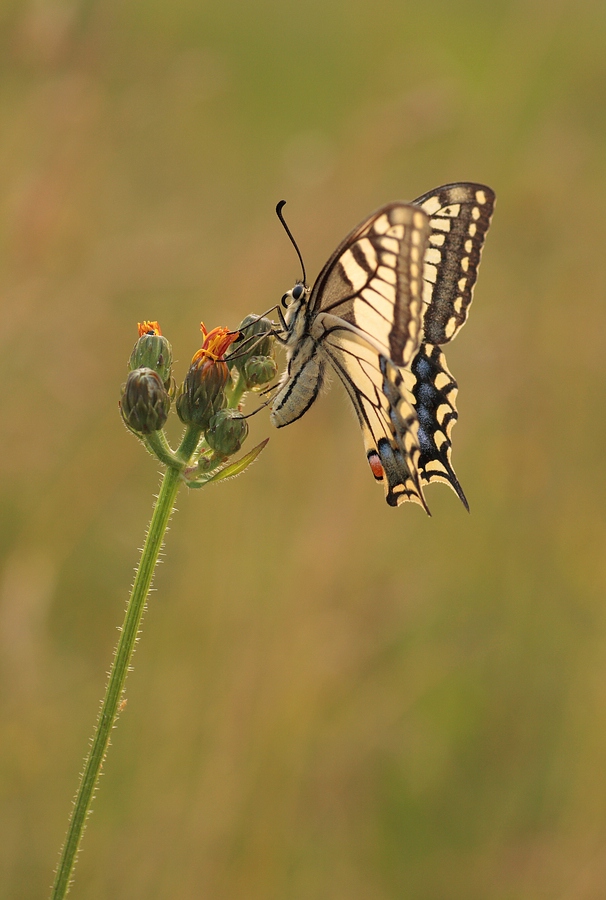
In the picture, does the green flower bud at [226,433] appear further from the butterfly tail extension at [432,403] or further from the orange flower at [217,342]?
the butterfly tail extension at [432,403]

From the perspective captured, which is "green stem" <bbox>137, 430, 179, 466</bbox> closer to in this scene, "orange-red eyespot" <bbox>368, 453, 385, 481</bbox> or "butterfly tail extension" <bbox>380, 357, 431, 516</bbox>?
"butterfly tail extension" <bbox>380, 357, 431, 516</bbox>

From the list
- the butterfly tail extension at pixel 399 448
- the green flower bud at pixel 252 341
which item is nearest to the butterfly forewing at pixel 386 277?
the butterfly tail extension at pixel 399 448

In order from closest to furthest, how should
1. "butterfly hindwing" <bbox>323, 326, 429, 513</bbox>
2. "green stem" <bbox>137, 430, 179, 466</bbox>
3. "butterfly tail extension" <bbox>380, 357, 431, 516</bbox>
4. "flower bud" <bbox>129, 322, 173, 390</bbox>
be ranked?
1. "green stem" <bbox>137, 430, 179, 466</bbox>
2. "flower bud" <bbox>129, 322, 173, 390</bbox>
3. "butterfly tail extension" <bbox>380, 357, 431, 516</bbox>
4. "butterfly hindwing" <bbox>323, 326, 429, 513</bbox>

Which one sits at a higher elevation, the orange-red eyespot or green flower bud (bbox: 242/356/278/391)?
green flower bud (bbox: 242/356/278/391)

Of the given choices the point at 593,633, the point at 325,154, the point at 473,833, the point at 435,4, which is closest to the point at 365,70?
the point at 435,4

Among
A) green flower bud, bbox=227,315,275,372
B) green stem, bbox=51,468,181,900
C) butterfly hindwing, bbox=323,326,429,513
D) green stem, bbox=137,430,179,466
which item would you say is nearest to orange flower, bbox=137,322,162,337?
green flower bud, bbox=227,315,275,372

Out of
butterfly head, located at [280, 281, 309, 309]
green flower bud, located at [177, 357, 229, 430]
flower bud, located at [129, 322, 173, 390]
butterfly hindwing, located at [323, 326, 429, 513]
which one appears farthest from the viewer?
butterfly head, located at [280, 281, 309, 309]

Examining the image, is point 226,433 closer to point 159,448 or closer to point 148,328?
point 159,448

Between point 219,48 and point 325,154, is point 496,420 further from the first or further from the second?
point 219,48
